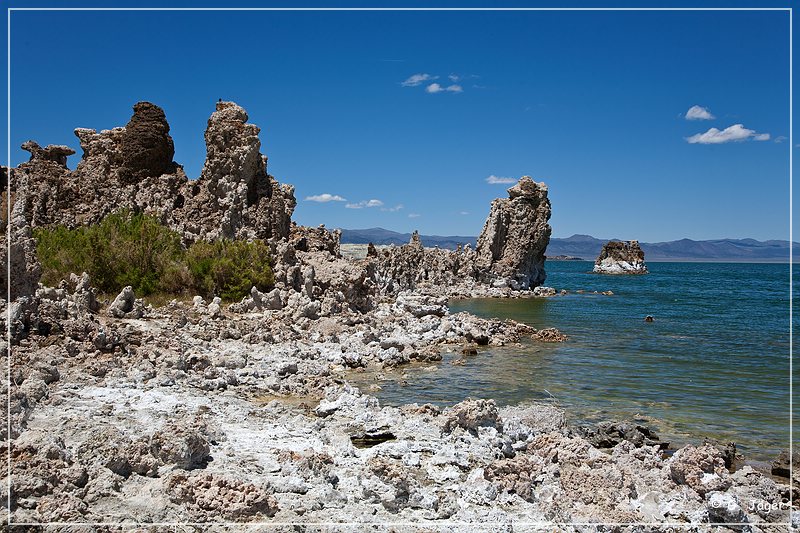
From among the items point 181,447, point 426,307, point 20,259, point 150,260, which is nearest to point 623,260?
point 426,307

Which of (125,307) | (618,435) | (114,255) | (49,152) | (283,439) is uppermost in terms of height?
(49,152)

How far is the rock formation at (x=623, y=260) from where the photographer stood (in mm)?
107688

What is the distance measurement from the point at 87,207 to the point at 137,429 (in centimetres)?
2453

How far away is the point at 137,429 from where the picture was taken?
838cm

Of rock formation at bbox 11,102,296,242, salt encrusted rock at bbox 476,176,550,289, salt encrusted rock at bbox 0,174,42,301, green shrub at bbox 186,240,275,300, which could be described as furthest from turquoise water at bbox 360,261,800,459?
salt encrusted rock at bbox 476,176,550,289

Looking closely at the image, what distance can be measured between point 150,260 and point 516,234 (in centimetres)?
3720

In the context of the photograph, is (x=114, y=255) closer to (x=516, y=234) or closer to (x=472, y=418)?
(x=472, y=418)

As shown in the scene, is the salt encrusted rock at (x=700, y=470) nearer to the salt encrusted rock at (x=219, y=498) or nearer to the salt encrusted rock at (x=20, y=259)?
the salt encrusted rock at (x=219, y=498)

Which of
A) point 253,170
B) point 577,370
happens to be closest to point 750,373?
point 577,370

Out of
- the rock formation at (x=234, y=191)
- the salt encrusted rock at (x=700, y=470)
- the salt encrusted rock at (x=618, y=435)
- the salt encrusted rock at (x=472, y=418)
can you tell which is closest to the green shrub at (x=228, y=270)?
the rock formation at (x=234, y=191)

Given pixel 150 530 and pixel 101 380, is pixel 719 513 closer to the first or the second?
pixel 150 530

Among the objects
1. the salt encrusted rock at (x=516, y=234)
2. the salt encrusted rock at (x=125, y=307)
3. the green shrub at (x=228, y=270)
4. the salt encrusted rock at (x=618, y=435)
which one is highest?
the salt encrusted rock at (x=516, y=234)

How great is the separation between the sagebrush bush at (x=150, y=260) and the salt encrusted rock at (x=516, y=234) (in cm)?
3292

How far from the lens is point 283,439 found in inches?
352
